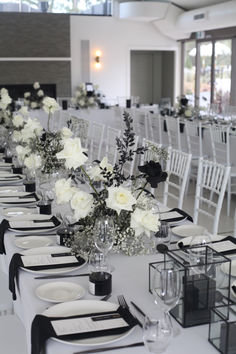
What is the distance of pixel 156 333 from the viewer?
1583 mm

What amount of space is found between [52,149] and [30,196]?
39 centimetres

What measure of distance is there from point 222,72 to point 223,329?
13.0 meters

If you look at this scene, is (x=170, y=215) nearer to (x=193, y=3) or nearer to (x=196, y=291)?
(x=196, y=291)

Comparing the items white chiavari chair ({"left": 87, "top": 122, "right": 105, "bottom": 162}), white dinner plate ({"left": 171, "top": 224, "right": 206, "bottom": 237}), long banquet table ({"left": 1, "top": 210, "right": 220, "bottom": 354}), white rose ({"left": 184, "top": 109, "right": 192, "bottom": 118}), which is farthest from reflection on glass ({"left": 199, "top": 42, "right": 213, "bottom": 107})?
long banquet table ({"left": 1, "top": 210, "right": 220, "bottom": 354})

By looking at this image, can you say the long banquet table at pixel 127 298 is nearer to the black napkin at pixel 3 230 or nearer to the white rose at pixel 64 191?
the black napkin at pixel 3 230

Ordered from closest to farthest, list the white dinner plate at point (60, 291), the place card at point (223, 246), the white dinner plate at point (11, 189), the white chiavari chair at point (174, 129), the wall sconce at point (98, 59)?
the white dinner plate at point (60, 291) < the place card at point (223, 246) < the white dinner plate at point (11, 189) < the white chiavari chair at point (174, 129) < the wall sconce at point (98, 59)

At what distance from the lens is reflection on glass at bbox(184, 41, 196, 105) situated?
1515 centimetres

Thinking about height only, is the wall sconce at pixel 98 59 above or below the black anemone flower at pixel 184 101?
above

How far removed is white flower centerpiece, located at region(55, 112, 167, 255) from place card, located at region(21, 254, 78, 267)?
0.06 metres

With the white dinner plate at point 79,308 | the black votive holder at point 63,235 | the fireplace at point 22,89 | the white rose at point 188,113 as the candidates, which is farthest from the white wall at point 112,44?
the white dinner plate at point 79,308

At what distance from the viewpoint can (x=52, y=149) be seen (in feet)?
12.0

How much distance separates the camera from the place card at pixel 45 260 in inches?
92.7

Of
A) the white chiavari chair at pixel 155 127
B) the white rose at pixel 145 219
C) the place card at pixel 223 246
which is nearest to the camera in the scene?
the white rose at pixel 145 219

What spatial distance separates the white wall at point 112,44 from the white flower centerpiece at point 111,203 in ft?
40.9
